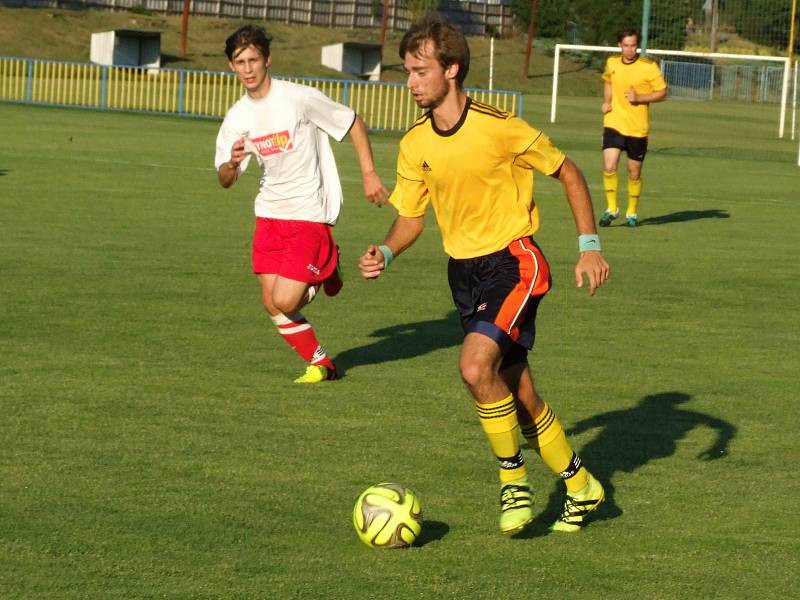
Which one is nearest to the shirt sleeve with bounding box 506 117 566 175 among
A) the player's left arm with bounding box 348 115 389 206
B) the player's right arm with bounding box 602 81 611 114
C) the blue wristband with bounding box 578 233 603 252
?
the blue wristband with bounding box 578 233 603 252

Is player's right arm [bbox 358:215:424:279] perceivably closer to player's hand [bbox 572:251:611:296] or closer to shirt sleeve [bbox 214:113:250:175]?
player's hand [bbox 572:251:611:296]

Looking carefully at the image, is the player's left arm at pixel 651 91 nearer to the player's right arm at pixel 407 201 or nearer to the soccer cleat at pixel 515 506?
the player's right arm at pixel 407 201

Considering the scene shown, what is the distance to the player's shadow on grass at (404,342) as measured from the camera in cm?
1003

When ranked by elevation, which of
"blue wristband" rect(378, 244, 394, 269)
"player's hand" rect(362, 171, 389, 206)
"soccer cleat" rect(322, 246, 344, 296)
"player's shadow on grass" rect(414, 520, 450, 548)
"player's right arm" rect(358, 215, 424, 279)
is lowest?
"player's shadow on grass" rect(414, 520, 450, 548)

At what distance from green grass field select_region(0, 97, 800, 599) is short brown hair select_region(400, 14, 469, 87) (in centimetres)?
190

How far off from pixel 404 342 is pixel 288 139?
77.7 inches

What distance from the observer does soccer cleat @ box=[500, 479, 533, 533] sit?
5.96 m

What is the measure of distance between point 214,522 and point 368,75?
225 feet

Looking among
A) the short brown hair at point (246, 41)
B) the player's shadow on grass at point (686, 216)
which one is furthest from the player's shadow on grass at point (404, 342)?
the player's shadow on grass at point (686, 216)

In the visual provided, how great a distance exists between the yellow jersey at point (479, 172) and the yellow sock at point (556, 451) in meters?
0.76

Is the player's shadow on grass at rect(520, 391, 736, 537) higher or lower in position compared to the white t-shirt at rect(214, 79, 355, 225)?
lower

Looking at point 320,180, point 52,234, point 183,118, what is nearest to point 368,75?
point 183,118

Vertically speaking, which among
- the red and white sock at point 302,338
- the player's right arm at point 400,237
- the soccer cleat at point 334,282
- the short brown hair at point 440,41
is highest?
the short brown hair at point 440,41

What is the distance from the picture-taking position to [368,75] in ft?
241
